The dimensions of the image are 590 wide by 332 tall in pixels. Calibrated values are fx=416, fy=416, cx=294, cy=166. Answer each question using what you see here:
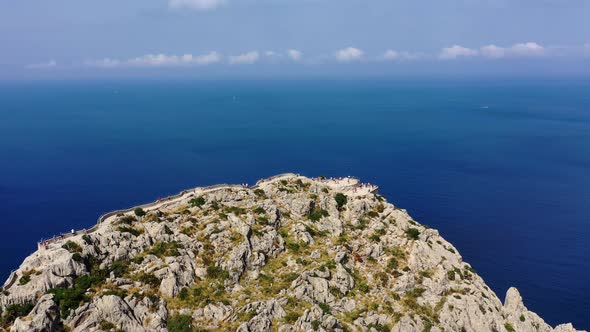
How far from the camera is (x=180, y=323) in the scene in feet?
163

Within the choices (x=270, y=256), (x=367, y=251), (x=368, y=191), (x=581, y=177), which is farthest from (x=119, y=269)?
(x=581, y=177)

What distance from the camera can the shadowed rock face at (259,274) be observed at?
1949 inches

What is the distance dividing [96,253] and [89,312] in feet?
28.3

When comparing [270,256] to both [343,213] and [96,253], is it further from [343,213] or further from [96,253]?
[96,253]

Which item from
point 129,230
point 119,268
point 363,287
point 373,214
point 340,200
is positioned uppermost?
point 129,230

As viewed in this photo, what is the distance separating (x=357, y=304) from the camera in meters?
57.1

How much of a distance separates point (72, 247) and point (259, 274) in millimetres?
24561

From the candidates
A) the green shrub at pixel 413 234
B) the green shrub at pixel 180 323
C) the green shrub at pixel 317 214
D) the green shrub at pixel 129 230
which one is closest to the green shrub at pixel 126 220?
the green shrub at pixel 129 230

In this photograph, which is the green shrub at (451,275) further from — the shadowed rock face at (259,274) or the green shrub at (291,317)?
the green shrub at (291,317)

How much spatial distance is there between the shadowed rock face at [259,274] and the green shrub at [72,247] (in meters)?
0.12

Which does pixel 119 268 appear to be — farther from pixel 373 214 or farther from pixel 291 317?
pixel 373 214

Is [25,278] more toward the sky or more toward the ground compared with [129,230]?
more toward the ground

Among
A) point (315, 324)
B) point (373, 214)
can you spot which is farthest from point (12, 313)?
point (373, 214)

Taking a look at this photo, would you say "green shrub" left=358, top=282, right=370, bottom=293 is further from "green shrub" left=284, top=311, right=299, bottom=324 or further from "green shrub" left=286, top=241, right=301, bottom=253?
"green shrub" left=284, top=311, right=299, bottom=324
